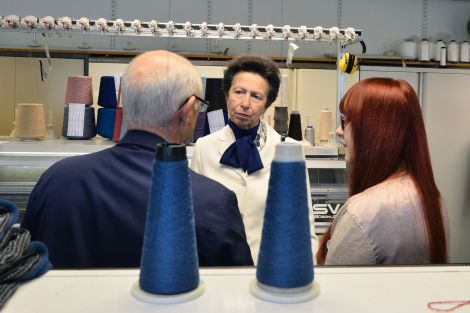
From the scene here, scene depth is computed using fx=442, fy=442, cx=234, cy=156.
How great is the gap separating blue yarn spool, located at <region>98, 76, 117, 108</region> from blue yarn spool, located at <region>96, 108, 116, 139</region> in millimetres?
44

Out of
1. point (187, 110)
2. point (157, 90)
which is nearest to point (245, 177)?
point (187, 110)

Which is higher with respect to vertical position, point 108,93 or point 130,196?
point 108,93

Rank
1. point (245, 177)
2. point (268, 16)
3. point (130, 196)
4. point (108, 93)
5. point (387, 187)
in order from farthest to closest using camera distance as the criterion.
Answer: point (268, 16) < point (108, 93) < point (245, 177) < point (387, 187) < point (130, 196)

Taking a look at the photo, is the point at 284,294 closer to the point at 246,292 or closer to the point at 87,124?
the point at 246,292

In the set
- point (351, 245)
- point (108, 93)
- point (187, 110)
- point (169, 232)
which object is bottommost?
point (351, 245)

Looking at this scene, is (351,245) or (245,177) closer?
(351,245)

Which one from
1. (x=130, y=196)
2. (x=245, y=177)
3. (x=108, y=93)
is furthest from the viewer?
(x=108, y=93)

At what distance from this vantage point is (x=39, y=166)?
93.8 inches

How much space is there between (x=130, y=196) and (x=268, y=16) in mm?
4134

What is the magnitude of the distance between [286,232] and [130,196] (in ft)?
1.65

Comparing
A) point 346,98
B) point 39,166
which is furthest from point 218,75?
point 346,98

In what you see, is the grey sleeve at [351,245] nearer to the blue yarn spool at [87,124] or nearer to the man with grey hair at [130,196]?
the man with grey hair at [130,196]

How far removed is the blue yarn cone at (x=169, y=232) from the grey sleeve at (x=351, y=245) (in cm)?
57

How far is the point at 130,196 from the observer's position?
103cm
